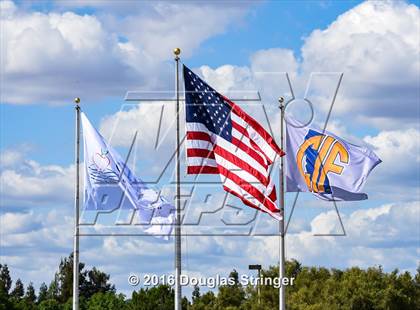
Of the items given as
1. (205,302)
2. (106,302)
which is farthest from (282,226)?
(106,302)

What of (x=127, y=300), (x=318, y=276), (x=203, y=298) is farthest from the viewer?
(x=127, y=300)

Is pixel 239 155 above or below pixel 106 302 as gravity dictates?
below

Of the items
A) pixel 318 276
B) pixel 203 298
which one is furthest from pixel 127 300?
pixel 318 276

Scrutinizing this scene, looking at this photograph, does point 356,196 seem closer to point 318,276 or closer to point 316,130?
point 316,130

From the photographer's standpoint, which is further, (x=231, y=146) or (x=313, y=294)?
(x=313, y=294)

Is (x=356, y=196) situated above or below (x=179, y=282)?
above

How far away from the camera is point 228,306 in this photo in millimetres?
115312

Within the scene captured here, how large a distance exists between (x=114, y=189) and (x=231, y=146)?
6.36 meters

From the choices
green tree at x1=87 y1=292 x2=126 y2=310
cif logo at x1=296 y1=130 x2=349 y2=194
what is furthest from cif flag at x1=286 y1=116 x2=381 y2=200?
green tree at x1=87 y1=292 x2=126 y2=310

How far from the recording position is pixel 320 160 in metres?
44.1

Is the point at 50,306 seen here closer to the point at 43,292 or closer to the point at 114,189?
the point at 43,292

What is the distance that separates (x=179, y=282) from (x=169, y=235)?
189cm

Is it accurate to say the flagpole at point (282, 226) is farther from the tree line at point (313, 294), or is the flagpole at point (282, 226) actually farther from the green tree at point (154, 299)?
the green tree at point (154, 299)

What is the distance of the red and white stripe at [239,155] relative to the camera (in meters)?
41.6
